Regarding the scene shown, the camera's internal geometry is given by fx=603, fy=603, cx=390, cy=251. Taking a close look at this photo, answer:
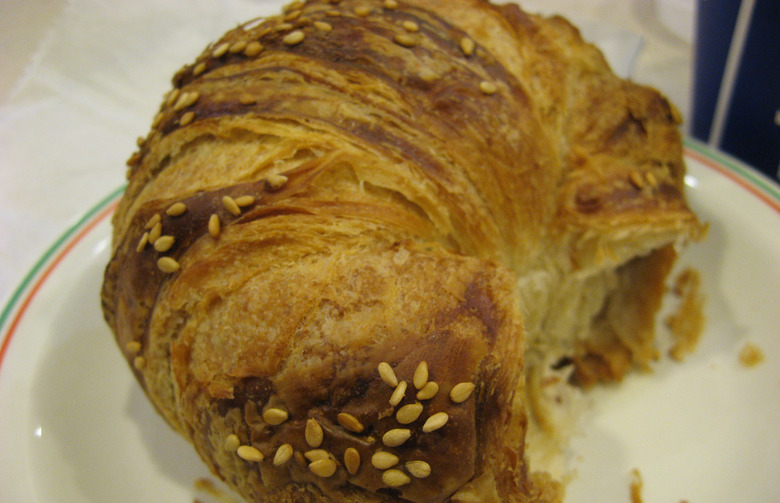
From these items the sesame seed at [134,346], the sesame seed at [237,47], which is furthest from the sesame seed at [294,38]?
the sesame seed at [134,346]

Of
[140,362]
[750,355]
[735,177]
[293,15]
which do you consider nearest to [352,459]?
[140,362]

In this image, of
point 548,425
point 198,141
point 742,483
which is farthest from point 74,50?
point 742,483

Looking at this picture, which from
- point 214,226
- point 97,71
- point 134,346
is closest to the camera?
point 214,226

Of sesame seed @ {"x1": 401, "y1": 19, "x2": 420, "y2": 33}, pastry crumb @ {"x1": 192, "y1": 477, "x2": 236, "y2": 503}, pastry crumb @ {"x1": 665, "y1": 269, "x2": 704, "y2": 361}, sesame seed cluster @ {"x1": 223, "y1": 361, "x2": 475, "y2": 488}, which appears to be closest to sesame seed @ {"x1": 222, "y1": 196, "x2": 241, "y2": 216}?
sesame seed cluster @ {"x1": 223, "y1": 361, "x2": 475, "y2": 488}

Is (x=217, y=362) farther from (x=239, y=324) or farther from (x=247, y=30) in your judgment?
(x=247, y=30)

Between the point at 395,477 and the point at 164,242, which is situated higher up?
the point at 164,242

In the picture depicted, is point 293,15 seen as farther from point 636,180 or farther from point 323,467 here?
point 323,467
